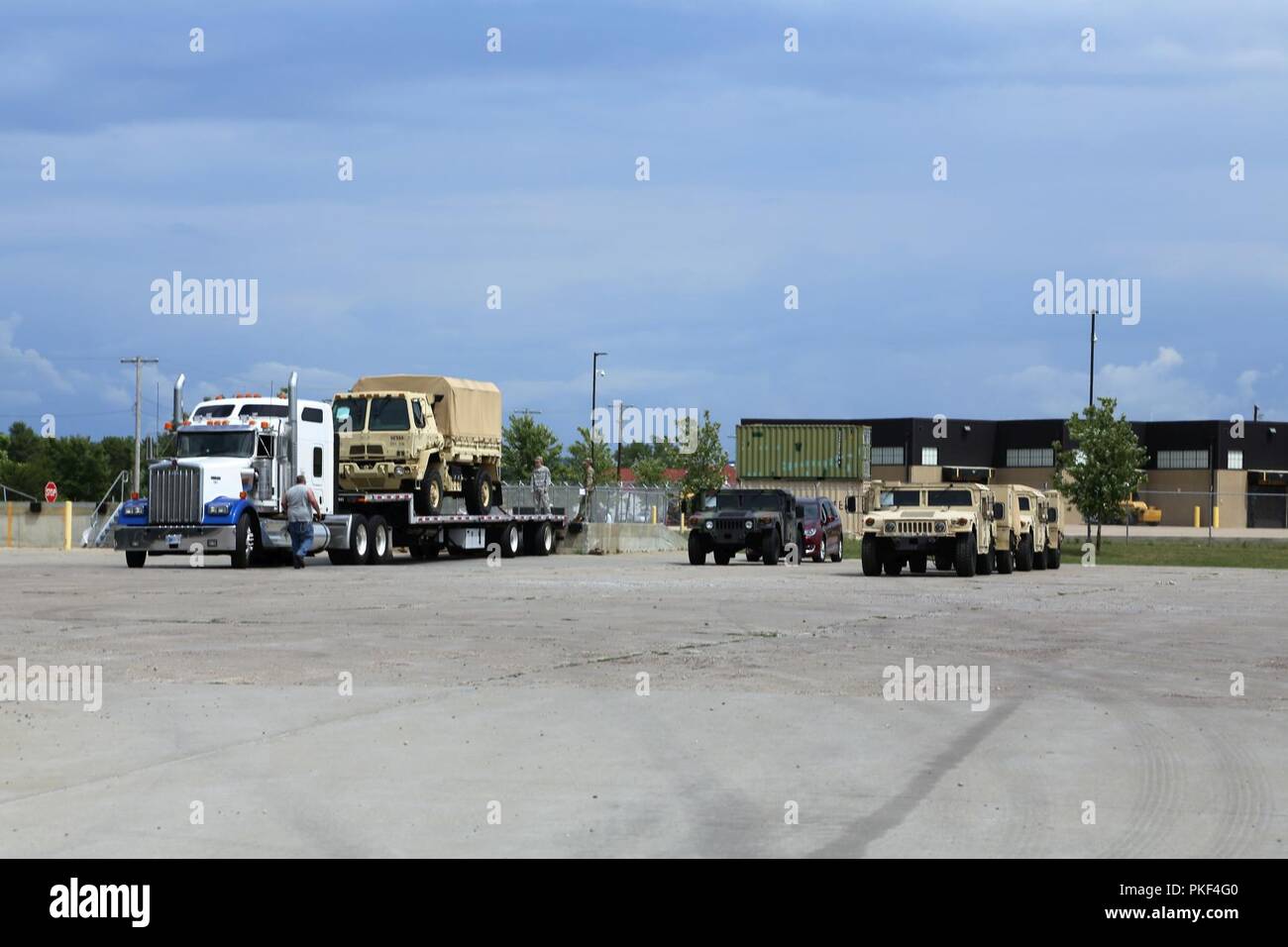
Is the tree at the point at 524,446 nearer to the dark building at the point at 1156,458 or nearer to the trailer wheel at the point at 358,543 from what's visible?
the dark building at the point at 1156,458

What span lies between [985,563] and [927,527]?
9.58ft

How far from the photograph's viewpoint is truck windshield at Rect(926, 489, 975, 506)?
112ft

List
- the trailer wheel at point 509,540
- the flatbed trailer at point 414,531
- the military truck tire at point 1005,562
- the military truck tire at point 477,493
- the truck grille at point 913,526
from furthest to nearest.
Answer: the trailer wheel at point 509,540 < the military truck tire at point 477,493 < the military truck tire at point 1005,562 < the flatbed trailer at point 414,531 < the truck grille at point 913,526

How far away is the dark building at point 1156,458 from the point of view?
101387mm

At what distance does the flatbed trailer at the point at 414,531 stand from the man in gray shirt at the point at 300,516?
4.86 feet

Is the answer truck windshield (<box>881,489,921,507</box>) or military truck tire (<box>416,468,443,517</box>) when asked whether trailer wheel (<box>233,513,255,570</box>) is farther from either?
truck windshield (<box>881,489,921,507</box>)

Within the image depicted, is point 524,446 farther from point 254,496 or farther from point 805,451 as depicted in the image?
point 254,496

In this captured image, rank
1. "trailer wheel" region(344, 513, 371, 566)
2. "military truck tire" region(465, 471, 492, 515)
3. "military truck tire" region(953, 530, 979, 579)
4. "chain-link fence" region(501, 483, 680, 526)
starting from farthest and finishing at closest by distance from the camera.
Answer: "chain-link fence" region(501, 483, 680, 526)
"military truck tire" region(465, 471, 492, 515)
"trailer wheel" region(344, 513, 371, 566)
"military truck tire" region(953, 530, 979, 579)

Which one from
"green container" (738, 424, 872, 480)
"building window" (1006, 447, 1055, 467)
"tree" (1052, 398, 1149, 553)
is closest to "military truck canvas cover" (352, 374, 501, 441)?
"tree" (1052, 398, 1149, 553)

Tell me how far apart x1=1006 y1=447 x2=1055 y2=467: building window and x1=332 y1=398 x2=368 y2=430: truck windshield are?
7726 centimetres

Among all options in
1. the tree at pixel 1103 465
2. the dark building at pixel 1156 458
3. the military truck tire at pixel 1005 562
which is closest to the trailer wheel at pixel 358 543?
the military truck tire at pixel 1005 562

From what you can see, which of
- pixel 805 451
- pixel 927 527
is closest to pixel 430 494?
pixel 927 527

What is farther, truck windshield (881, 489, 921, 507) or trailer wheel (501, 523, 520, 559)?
trailer wheel (501, 523, 520, 559)
